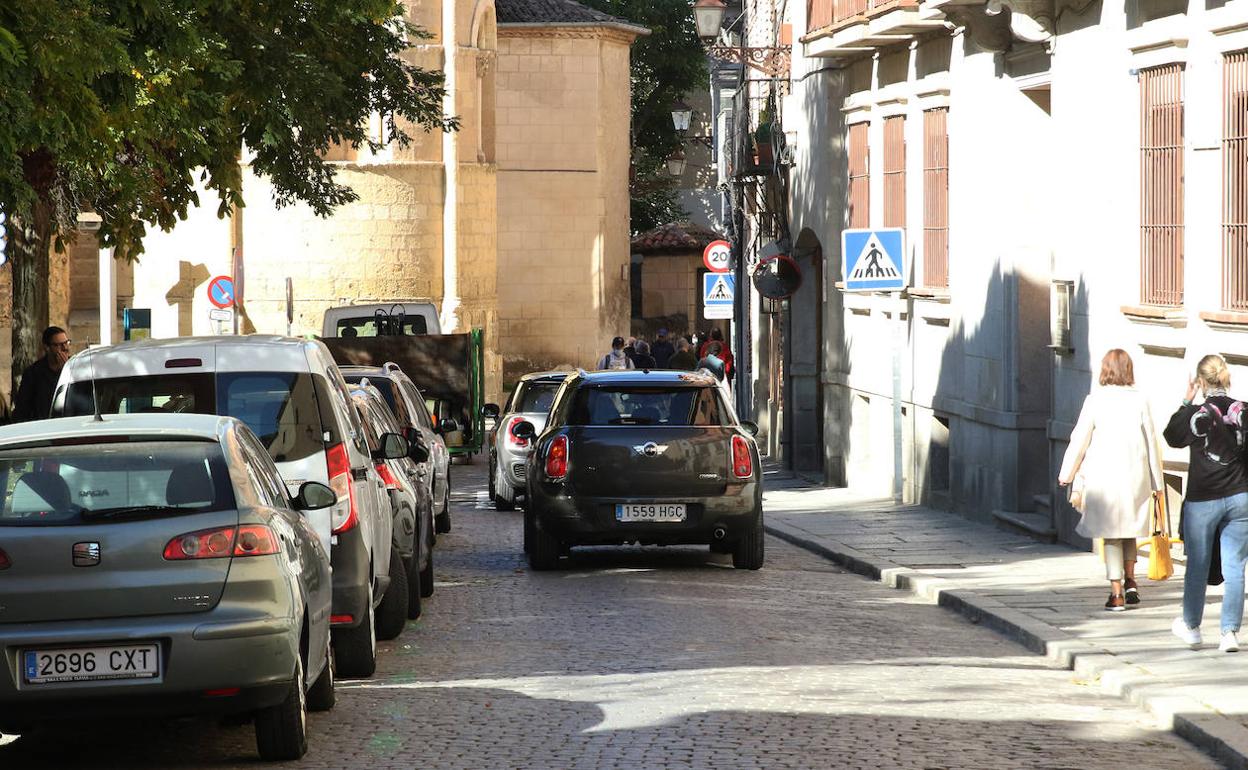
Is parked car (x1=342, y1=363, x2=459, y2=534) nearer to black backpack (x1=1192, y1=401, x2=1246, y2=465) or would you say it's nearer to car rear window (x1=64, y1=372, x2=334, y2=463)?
car rear window (x1=64, y1=372, x2=334, y2=463)

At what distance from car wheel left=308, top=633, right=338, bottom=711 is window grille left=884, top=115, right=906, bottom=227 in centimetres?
1550

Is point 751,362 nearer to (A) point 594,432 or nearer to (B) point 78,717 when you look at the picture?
(A) point 594,432

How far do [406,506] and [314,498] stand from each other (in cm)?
403

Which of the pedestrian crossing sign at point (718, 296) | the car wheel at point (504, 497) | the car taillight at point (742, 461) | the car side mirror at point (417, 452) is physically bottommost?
the car wheel at point (504, 497)

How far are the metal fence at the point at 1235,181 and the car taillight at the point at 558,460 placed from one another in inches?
197

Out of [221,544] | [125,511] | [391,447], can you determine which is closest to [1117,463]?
[391,447]

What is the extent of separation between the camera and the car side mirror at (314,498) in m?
9.16

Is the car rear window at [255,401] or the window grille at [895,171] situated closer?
the car rear window at [255,401]

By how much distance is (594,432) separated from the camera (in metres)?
15.9

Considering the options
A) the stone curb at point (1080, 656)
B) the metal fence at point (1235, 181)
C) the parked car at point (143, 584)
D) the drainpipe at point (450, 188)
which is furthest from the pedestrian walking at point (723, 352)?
the parked car at point (143, 584)

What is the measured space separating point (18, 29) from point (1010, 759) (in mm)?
6990

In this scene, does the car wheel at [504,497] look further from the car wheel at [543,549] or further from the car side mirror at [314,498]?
the car side mirror at [314,498]

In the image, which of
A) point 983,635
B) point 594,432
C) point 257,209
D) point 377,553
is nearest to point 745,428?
point 594,432

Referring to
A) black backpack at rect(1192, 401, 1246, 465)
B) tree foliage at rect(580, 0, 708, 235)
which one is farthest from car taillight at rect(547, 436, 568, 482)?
tree foliage at rect(580, 0, 708, 235)
